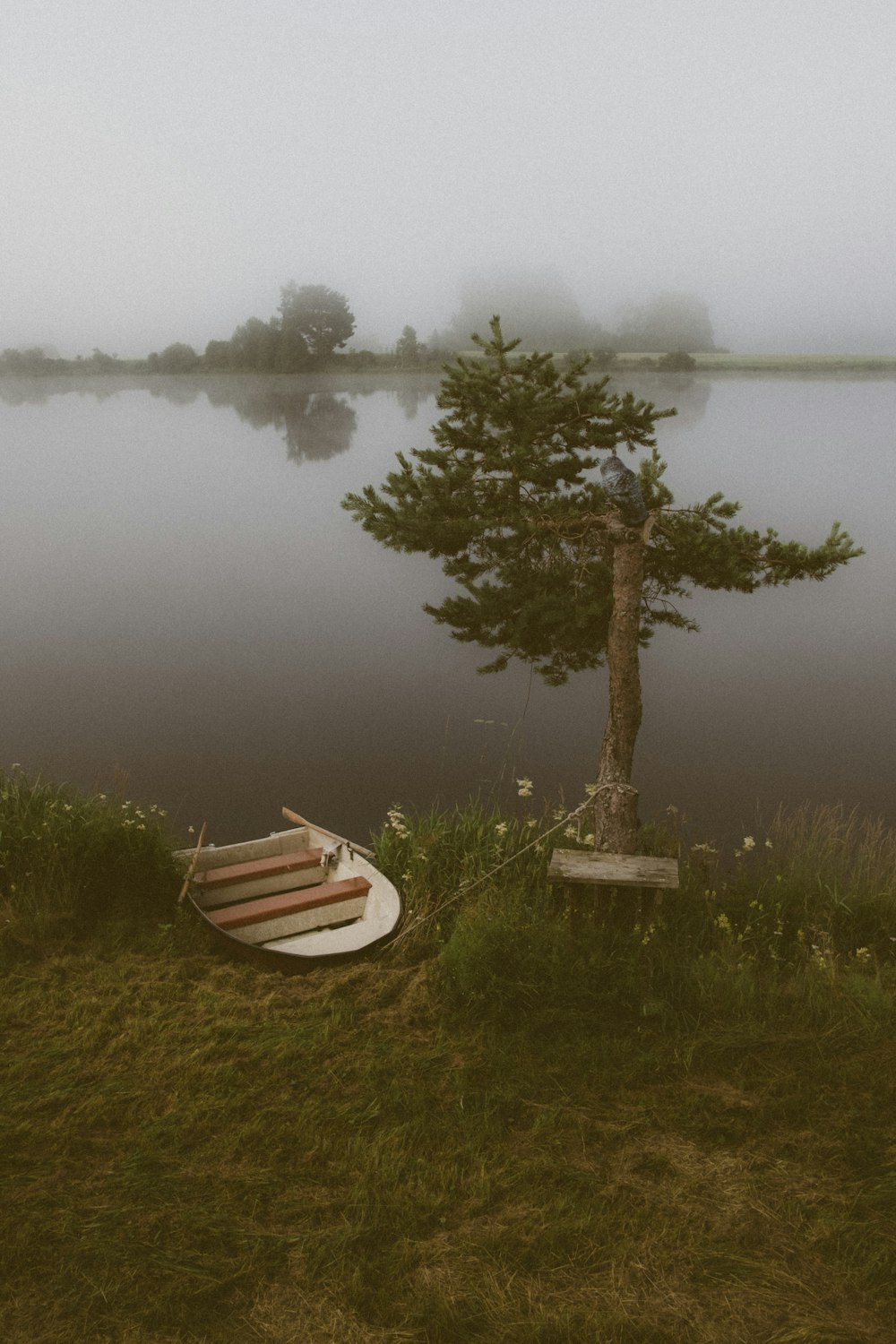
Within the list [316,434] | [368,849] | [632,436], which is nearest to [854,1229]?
[368,849]

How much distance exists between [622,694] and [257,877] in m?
4.14

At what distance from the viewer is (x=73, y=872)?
8094 millimetres

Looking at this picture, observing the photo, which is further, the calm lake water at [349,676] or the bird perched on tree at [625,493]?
the calm lake water at [349,676]

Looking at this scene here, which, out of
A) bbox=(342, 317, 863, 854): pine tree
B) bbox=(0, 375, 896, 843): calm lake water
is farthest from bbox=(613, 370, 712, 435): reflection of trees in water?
bbox=(342, 317, 863, 854): pine tree

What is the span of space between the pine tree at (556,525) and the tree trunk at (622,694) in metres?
0.01

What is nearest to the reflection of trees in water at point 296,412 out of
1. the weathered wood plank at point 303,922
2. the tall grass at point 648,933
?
the weathered wood plank at point 303,922

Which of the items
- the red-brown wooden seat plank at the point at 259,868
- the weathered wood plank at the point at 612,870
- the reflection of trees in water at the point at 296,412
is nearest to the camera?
the weathered wood plank at the point at 612,870

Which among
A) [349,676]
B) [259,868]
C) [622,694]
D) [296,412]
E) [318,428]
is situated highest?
[296,412]

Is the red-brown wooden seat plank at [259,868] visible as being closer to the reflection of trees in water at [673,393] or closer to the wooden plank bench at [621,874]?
the wooden plank bench at [621,874]

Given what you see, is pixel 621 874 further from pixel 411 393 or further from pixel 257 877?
pixel 411 393

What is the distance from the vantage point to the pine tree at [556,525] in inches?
351

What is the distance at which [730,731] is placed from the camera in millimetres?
20891

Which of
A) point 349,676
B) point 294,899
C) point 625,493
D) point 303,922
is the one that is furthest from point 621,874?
point 349,676

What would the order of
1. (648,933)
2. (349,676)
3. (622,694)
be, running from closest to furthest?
(648,933)
(622,694)
(349,676)
